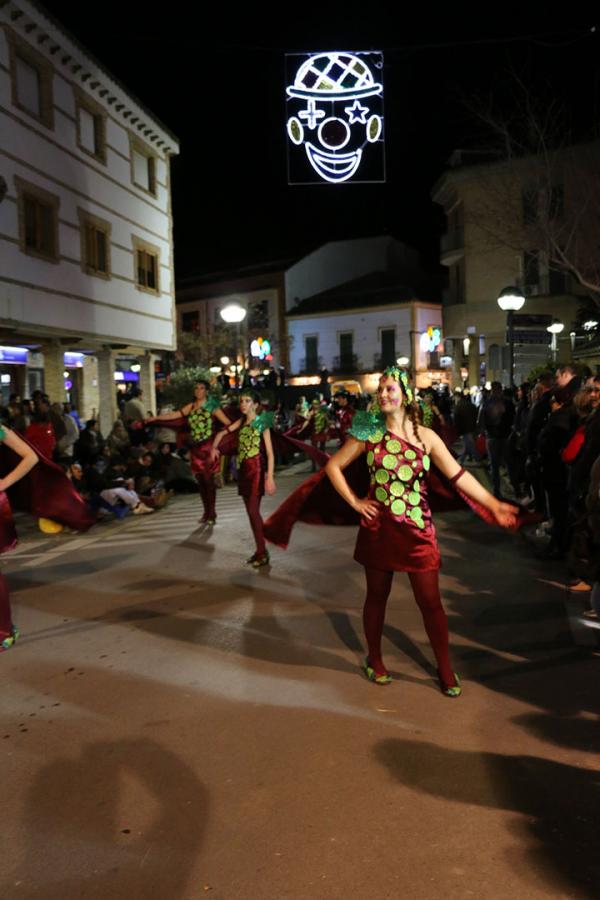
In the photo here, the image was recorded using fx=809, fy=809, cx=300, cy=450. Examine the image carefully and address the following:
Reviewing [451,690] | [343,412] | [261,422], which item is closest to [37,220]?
[343,412]

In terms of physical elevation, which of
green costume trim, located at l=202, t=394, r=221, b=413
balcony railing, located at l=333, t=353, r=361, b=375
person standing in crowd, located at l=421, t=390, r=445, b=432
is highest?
balcony railing, located at l=333, t=353, r=361, b=375

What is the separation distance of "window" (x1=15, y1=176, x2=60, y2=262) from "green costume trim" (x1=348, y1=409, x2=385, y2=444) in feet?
52.2

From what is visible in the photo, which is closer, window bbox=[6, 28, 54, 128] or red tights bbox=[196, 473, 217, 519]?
red tights bbox=[196, 473, 217, 519]

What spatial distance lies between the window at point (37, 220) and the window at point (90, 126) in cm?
251

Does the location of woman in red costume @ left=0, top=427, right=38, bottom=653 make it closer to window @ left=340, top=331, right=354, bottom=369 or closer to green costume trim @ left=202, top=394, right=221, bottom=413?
green costume trim @ left=202, top=394, right=221, bottom=413

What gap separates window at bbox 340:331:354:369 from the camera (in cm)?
6084

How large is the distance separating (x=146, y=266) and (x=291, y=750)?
24131 millimetres

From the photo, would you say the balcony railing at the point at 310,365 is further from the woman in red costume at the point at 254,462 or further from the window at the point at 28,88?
the woman in red costume at the point at 254,462

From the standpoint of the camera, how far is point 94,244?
22.8 metres

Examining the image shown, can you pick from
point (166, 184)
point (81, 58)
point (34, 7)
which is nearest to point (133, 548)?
point (34, 7)

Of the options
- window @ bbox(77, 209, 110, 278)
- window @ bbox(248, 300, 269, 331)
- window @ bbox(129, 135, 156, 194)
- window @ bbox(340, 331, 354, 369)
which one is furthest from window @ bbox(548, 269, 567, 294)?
window @ bbox(248, 300, 269, 331)

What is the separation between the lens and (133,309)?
25.3 metres

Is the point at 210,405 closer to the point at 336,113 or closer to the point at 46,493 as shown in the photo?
the point at 46,493

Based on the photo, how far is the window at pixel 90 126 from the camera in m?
21.6
